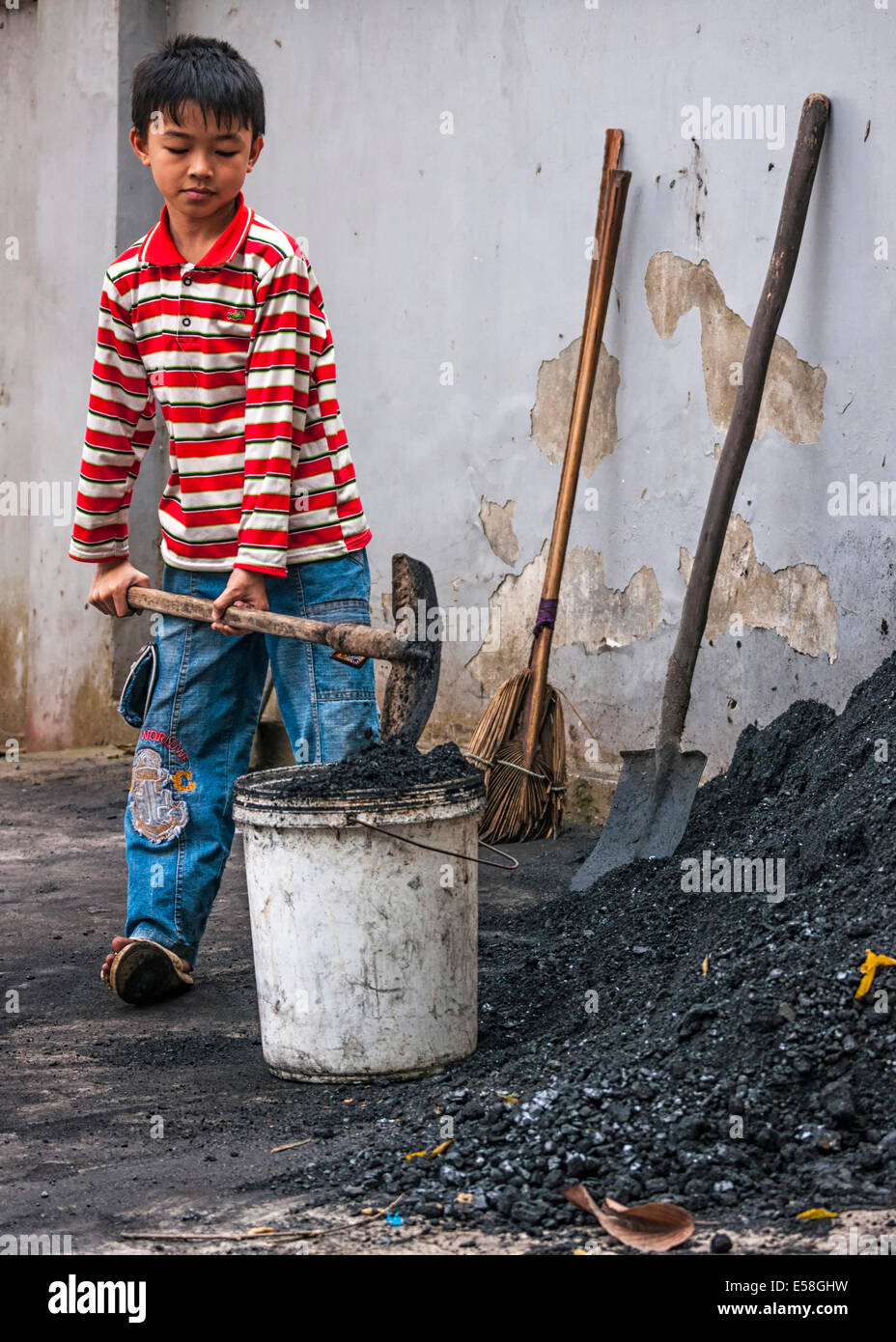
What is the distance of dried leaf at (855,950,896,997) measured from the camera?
8.15 ft

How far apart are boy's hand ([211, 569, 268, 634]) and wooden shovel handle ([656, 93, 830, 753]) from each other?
56.6 inches

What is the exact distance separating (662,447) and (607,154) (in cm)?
94

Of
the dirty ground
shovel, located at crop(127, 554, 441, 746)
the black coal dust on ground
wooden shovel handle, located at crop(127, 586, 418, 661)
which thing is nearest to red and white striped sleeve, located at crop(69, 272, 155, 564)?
wooden shovel handle, located at crop(127, 586, 418, 661)

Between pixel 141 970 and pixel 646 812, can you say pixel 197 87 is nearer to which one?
pixel 141 970

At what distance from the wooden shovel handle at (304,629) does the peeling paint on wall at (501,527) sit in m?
2.12

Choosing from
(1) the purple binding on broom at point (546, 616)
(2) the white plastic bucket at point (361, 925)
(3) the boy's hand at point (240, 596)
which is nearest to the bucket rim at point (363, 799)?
(2) the white plastic bucket at point (361, 925)

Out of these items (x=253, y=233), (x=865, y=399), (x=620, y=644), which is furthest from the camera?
(x=620, y=644)

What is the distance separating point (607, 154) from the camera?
4.86 meters

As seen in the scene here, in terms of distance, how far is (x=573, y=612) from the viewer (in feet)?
16.9

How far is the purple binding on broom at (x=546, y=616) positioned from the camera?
498 cm

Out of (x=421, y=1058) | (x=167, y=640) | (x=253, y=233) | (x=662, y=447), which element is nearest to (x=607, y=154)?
(x=662, y=447)

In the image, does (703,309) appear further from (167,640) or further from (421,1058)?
(421,1058)

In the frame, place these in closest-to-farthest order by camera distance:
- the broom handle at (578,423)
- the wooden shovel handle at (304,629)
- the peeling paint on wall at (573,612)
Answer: the wooden shovel handle at (304,629)
the broom handle at (578,423)
the peeling paint on wall at (573,612)

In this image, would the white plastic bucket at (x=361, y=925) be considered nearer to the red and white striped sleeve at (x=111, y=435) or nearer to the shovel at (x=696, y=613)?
the red and white striped sleeve at (x=111, y=435)
